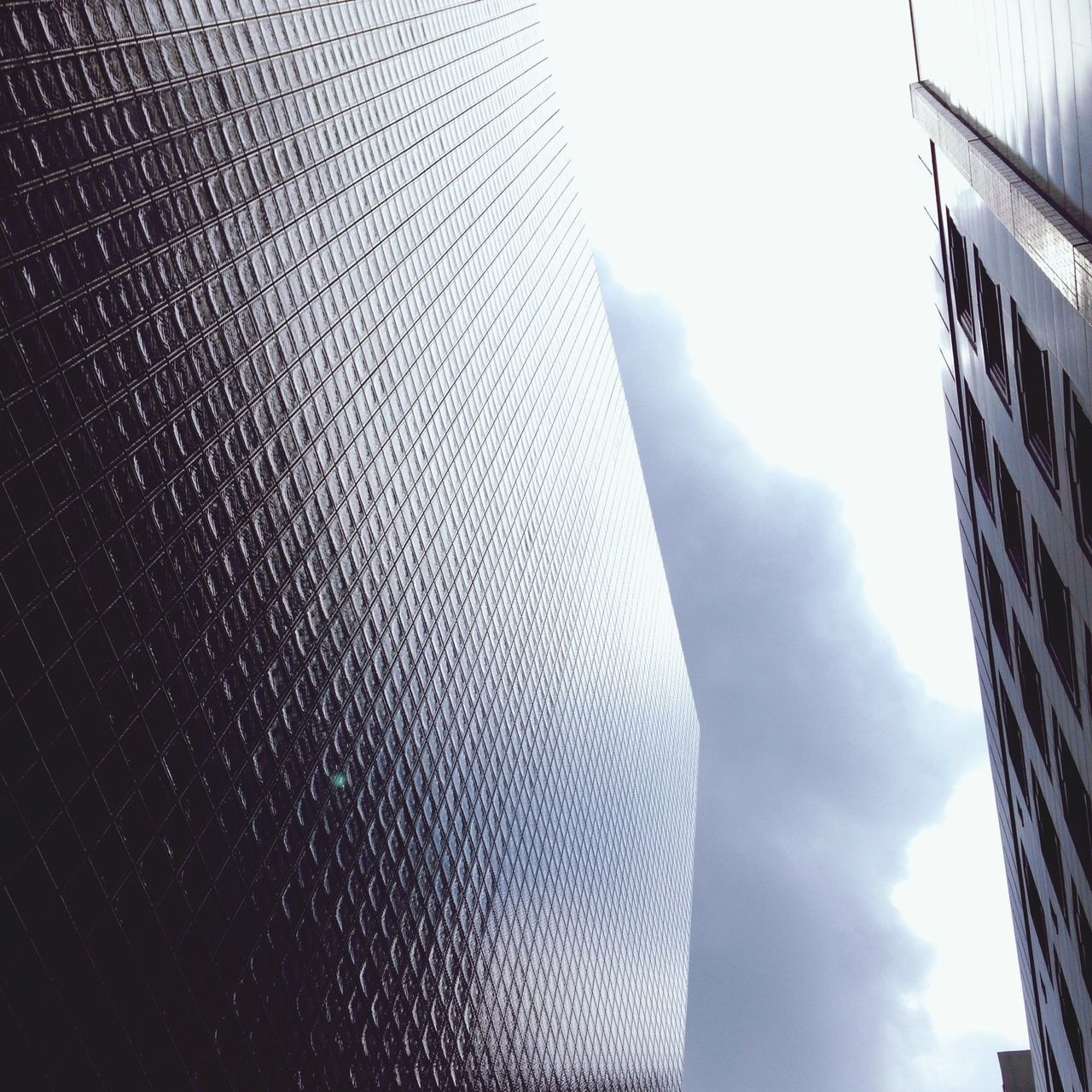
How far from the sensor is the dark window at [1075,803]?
37778 mm

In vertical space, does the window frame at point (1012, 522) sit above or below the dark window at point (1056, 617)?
above

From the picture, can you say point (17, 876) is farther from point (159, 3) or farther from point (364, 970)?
point (159, 3)

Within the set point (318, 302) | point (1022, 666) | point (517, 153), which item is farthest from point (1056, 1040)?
point (517, 153)

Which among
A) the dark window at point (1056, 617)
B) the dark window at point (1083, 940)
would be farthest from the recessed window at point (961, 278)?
the dark window at point (1083, 940)

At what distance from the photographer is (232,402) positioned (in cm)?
4750

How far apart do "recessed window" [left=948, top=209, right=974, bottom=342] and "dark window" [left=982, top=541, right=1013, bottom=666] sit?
10742 mm

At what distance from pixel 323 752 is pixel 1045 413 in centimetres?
3564

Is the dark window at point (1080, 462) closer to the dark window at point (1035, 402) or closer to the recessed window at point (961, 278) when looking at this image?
the dark window at point (1035, 402)

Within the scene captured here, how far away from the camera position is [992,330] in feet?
133

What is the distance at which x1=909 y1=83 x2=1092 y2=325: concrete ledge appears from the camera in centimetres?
2623

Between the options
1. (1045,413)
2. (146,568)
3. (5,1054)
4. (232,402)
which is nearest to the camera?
(5,1054)

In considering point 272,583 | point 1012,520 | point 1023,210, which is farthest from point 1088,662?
point 272,583

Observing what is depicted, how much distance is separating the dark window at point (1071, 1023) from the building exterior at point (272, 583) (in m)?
33.1

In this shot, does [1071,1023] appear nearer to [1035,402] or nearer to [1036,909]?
[1036,909]
